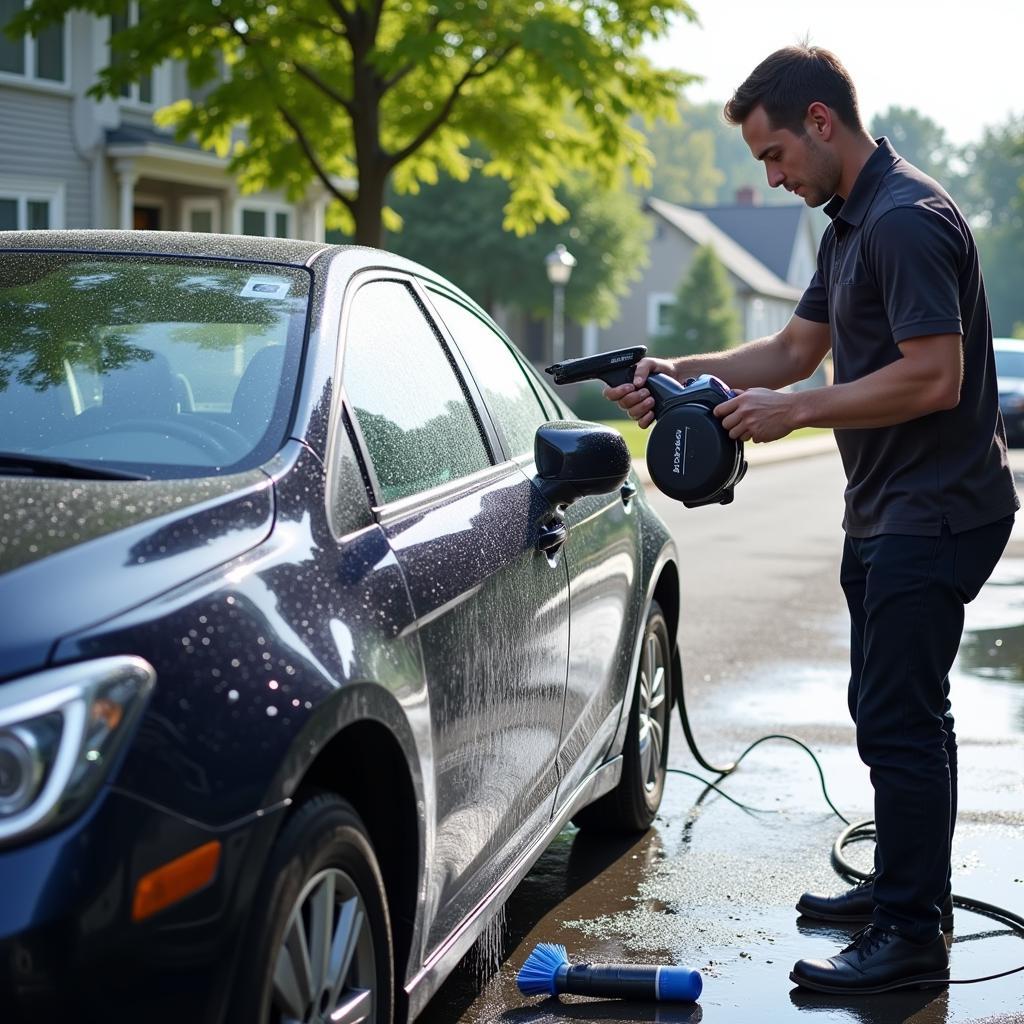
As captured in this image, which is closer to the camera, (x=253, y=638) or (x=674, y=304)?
(x=253, y=638)

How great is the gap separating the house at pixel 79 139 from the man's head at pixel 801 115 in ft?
55.4

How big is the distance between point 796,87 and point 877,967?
6.61ft

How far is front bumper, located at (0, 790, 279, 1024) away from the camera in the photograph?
2.15 metres

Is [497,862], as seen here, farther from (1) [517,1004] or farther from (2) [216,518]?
(2) [216,518]

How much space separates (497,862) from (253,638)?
Result: 1.35 metres

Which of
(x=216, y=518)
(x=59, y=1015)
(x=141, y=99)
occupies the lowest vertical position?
(x=59, y=1015)

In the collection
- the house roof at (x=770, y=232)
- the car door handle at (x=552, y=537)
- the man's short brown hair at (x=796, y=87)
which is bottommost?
the car door handle at (x=552, y=537)

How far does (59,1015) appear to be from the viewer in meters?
2.17

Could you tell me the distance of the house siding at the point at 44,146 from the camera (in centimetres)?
2194

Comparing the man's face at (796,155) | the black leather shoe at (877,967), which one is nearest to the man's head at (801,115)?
the man's face at (796,155)

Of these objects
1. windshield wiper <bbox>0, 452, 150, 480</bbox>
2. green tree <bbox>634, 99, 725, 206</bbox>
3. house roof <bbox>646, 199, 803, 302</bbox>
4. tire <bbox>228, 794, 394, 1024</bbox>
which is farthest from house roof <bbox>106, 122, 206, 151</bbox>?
green tree <bbox>634, 99, 725, 206</bbox>

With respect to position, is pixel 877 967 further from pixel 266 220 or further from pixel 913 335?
pixel 266 220

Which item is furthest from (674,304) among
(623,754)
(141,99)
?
(623,754)

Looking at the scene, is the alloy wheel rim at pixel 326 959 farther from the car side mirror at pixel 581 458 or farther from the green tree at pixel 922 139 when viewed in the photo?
the green tree at pixel 922 139
